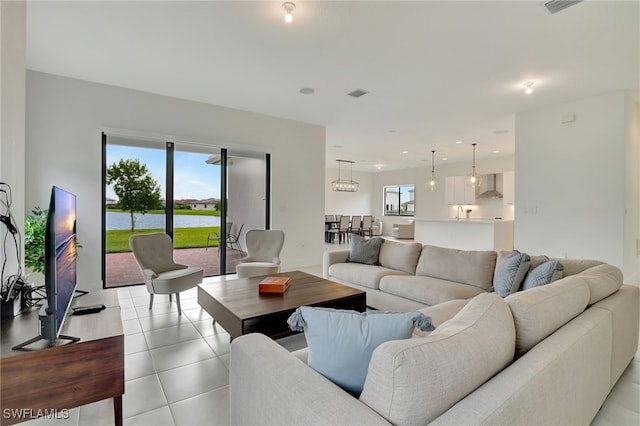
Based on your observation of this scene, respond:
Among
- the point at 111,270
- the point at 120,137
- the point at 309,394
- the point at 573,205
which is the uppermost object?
the point at 120,137

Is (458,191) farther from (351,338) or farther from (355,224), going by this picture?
(351,338)

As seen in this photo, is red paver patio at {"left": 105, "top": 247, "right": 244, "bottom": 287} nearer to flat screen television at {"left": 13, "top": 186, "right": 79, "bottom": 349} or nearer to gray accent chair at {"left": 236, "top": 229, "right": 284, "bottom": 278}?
gray accent chair at {"left": 236, "top": 229, "right": 284, "bottom": 278}

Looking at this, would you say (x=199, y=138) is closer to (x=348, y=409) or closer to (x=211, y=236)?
(x=211, y=236)

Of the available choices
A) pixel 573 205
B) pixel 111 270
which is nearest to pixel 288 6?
pixel 111 270

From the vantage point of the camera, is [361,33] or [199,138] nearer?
[361,33]

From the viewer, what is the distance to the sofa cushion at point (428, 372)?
83cm

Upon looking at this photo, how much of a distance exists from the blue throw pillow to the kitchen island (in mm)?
6404

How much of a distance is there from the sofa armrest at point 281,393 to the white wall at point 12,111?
1.60m

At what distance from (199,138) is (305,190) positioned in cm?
224

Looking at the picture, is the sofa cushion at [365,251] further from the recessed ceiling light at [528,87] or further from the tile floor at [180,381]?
the recessed ceiling light at [528,87]

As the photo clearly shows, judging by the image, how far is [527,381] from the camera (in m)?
0.97

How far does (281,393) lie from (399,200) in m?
12.9

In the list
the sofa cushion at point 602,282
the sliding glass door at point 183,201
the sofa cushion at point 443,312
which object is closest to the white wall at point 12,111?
the sliding glass door at point 183,201

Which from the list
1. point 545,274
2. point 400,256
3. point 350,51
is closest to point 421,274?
point 400,256
